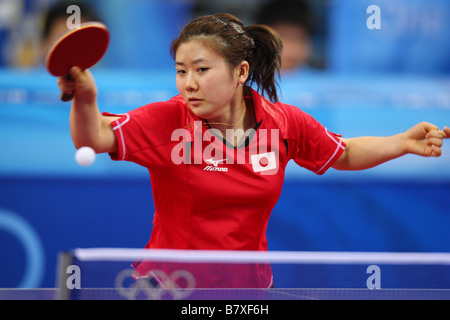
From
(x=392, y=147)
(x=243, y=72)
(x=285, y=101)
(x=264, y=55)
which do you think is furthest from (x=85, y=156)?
(x=285, y=101)

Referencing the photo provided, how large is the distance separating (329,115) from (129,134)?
2.85 m

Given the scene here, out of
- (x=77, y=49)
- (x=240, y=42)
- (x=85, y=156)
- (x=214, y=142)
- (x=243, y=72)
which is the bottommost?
(x=85, y=156)

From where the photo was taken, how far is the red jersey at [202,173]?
278 centimetres

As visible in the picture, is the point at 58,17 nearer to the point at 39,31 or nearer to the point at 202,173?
the point at 39,31

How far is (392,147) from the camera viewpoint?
3197 millimetres

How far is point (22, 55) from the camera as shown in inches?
216

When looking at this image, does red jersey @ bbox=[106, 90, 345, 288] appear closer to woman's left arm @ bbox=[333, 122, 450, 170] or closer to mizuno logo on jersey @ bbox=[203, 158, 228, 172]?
mizuno logo on jersey @ bbox=[203, 158, 228, 172]

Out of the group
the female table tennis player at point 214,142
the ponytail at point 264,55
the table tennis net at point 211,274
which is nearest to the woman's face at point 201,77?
the female table tennis player at point 214,142

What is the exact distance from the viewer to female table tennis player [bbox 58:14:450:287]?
2760 millimetres

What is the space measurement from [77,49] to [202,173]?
793mm

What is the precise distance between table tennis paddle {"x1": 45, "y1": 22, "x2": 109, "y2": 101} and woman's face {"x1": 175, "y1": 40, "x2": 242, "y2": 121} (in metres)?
0.38

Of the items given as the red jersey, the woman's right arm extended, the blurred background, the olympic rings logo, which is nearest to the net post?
the olympic rings logo

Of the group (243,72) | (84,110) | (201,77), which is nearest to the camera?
(84,110)
